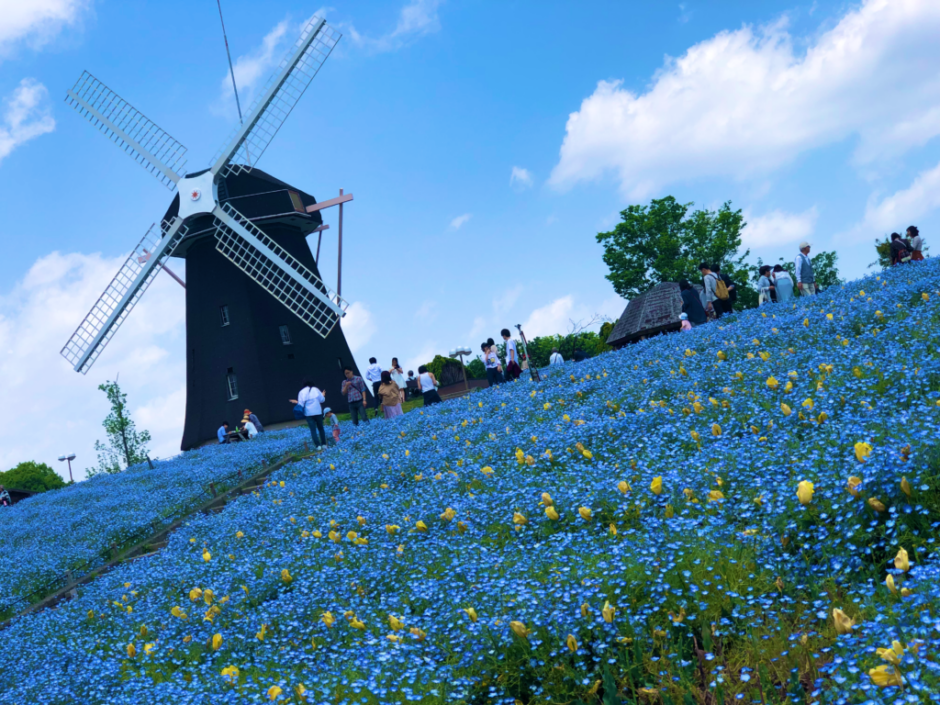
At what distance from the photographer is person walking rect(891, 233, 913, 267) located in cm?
2189

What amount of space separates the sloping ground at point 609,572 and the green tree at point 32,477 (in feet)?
259

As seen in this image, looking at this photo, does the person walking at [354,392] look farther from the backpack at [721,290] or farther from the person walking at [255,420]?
the backpack at [721,290]

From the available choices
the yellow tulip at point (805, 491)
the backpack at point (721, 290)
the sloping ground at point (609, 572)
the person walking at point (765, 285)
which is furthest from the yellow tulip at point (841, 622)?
the person walking at point (765, 285)

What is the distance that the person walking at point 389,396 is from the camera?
2227 cm

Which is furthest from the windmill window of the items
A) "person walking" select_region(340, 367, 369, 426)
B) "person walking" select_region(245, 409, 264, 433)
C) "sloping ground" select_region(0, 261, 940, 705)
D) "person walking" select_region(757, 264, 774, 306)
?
"sloping ground" select_region(0, 261, 940, 705)

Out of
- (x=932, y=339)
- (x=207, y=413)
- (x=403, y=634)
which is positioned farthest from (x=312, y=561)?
(x=207, y=413)

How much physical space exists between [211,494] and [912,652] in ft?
54.8

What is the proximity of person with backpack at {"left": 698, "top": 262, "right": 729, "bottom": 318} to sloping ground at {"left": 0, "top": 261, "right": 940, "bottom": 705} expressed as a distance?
374 inches

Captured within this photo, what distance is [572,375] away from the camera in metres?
16.1

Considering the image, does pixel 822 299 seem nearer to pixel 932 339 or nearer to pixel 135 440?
pixel 932 339

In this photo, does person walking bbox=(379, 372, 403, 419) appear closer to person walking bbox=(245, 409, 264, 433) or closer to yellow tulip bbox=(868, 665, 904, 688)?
person walking bbox=(245, 409, 264, 433)

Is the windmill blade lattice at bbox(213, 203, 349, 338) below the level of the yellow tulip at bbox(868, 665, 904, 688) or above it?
above

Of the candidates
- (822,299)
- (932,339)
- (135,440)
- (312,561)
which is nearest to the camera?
(312,561)

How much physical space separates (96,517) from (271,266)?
17.6 meters
